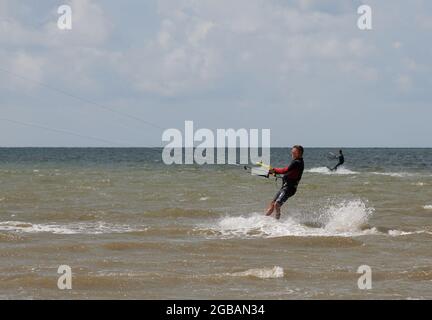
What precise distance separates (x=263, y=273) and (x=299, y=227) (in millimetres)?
4823

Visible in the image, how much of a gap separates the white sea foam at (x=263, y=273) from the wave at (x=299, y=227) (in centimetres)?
356

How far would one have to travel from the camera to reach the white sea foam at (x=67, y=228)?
15866 millimetres

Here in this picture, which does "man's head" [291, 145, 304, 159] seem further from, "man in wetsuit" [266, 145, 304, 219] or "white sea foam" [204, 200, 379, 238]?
"white sea foam" [204, 200, 379, 238]

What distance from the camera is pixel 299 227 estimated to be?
1605 centimetres

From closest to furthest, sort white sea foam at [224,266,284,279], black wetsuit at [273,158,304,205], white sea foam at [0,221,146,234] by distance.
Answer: white sea foam at [224,266,284,279]
black wetsuit at [273,158,304,205]
white sea foam at [0,221,146,234]

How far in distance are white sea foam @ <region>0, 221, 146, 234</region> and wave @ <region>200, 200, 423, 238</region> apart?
1886 millimetres

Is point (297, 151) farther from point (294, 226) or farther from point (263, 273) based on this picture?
point (263, 273)

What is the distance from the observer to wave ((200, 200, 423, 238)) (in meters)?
15.4
